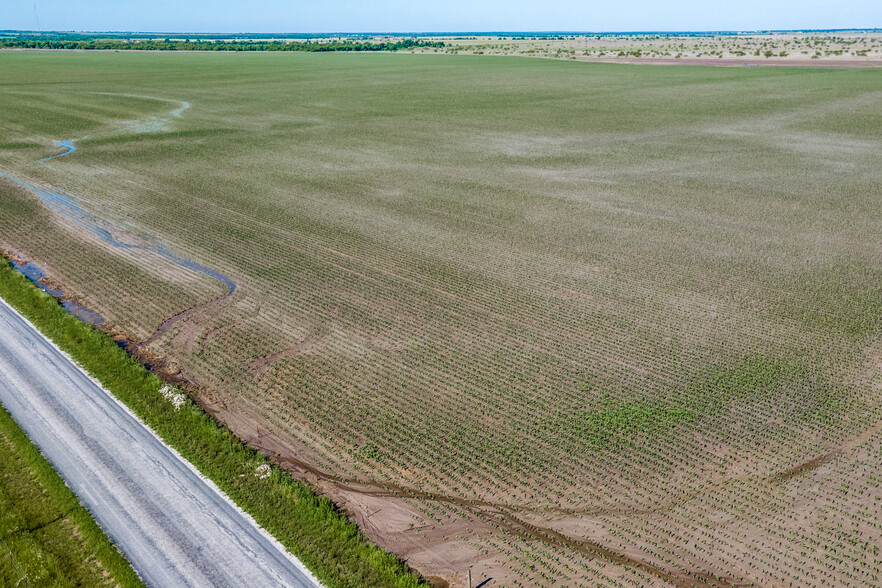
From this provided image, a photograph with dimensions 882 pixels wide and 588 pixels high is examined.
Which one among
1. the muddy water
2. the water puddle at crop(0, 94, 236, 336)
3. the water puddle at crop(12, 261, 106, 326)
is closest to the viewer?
the water puddle at crop(12, 261, 106, 326)

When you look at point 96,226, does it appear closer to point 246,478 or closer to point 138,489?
point 138,489

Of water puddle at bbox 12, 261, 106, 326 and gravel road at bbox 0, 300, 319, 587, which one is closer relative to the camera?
gravel road at bbox 0, 300, 319, 587

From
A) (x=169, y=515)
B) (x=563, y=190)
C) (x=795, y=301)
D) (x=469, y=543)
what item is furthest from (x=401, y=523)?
(x=563, y=190)

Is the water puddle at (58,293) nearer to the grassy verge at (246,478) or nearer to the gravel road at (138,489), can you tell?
the grassy verge at (246,478)

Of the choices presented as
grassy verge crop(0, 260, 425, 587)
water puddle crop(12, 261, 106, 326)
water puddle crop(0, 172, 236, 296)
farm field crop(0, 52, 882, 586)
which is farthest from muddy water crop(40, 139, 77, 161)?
grassy verge crop(0, 260, 425, 587)

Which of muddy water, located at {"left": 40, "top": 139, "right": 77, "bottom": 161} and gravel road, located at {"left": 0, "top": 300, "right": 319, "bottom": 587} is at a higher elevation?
muddy water, located at {"left": 40, "top": 139, "right": 77, "bottom": 161}

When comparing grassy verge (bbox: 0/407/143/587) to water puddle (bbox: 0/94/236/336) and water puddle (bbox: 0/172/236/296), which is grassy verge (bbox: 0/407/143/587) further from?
water puddle (bbox: 0/172/236/296)

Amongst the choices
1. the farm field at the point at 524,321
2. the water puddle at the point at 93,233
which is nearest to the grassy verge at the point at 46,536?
the farm field at the point at 524,321
